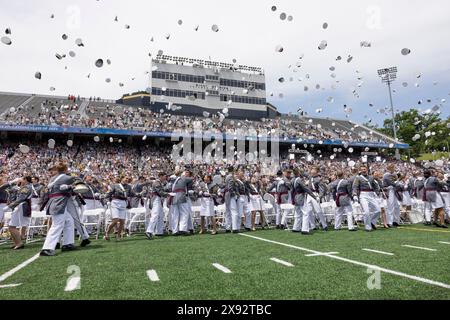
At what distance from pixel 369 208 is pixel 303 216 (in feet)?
7.75

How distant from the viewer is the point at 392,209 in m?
13.2

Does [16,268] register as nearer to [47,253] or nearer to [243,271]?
[47,253]

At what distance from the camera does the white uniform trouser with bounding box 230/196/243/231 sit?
1205 cm

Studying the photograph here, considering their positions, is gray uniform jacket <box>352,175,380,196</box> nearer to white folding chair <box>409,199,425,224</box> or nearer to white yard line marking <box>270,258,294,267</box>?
white folding chair <box>409,199,425,224</box>

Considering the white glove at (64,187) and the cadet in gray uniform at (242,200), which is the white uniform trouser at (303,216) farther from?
the white glove at (64,187)

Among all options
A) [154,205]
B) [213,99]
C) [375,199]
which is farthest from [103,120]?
[375,199]

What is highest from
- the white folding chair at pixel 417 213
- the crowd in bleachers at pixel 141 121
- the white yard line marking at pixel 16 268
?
the crowd in bleachers at pixel 141 121

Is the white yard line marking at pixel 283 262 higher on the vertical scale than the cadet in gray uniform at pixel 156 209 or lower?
lower

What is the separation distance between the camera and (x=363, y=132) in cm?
6344

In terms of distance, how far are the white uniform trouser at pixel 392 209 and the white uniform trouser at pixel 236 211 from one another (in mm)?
5842

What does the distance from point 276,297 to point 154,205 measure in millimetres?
8259

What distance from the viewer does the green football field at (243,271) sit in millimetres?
4234

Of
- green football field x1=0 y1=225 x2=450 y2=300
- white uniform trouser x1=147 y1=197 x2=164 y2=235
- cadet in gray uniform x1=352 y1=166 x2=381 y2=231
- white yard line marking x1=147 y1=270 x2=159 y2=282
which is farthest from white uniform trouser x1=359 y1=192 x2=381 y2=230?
white yard line marking x1=147 y1=270 x2=159 y2=282

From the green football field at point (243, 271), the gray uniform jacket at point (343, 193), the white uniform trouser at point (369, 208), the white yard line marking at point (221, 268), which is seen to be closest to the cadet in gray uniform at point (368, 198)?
the white uniform trouser at point (369, 208)
